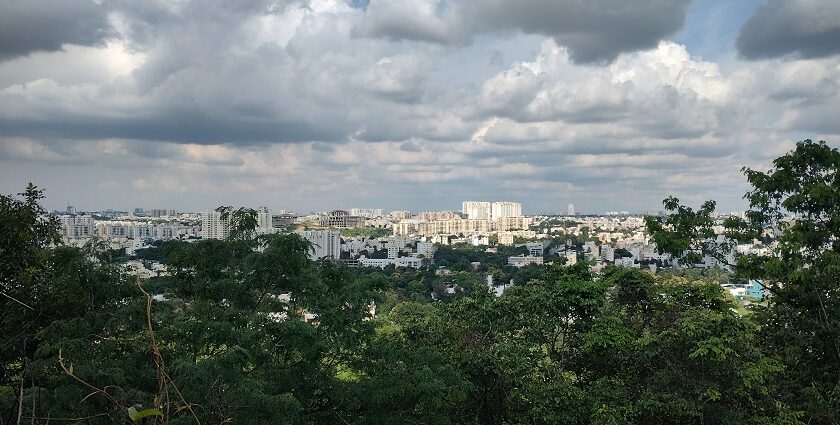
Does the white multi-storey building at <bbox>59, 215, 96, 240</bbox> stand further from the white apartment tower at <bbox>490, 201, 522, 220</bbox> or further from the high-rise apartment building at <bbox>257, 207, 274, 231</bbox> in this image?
the white apartment tower at <bbox>490, 201, 522, 220</bbox>

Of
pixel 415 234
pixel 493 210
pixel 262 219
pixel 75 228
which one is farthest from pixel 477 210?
pixel 262 219

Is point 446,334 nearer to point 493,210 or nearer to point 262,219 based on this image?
point 262,219

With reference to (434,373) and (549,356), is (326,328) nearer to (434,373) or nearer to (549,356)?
(434,373)

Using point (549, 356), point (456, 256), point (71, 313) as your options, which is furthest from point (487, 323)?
point (456, 256)

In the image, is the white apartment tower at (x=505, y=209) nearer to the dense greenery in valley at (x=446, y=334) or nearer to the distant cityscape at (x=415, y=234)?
the distant cityscape at (x=415, y=234)

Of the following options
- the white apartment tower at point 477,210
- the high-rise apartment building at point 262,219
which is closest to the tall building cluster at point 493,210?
the white apartment tower at point 477,210

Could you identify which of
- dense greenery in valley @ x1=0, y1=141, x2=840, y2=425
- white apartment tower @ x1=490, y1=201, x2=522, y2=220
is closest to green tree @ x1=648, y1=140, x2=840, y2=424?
dense greenery in valley @ x1=0, y1=141, x2=840, y2=425
